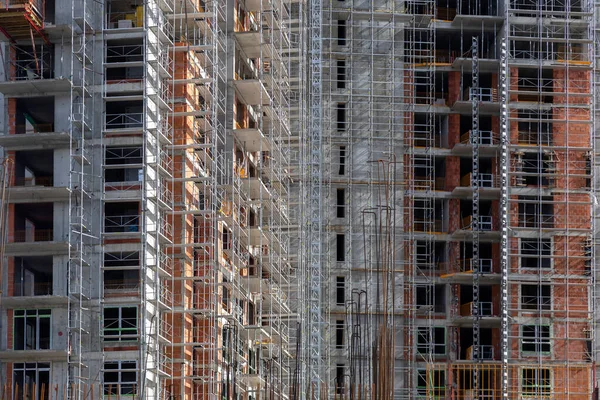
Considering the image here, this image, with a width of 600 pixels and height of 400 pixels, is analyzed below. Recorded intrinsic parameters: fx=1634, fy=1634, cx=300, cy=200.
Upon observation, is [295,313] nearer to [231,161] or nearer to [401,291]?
[401,291]

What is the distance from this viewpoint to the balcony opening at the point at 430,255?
3562 inches

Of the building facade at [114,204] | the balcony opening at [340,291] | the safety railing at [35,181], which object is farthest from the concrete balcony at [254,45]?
the balcony opening at [340,291]

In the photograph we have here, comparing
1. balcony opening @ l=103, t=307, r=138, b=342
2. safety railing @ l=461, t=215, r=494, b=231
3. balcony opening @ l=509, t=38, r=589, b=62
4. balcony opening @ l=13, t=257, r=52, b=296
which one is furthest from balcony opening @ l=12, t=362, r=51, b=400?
balcony opening @ l=509, t=38, r=589, b=62

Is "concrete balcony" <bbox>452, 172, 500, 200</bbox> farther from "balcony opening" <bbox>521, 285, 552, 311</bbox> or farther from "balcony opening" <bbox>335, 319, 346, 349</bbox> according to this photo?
"balcony opening" <bbox>335, 319, 346, 349</bbox>

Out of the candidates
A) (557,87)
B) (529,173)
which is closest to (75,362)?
(529,173)

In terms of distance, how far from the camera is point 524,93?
8819 centimetres

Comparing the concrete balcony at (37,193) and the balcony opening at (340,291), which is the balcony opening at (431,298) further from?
the concrete balcony at (37,193)

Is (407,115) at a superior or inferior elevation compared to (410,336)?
superior

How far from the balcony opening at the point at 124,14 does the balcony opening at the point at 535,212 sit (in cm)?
2815

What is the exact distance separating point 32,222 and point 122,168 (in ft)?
17.3

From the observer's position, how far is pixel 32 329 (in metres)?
67.2

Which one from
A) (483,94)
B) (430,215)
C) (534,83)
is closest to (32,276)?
(430,215)

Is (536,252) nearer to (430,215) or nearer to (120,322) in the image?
(430,215)

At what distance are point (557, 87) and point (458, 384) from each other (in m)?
17.4
